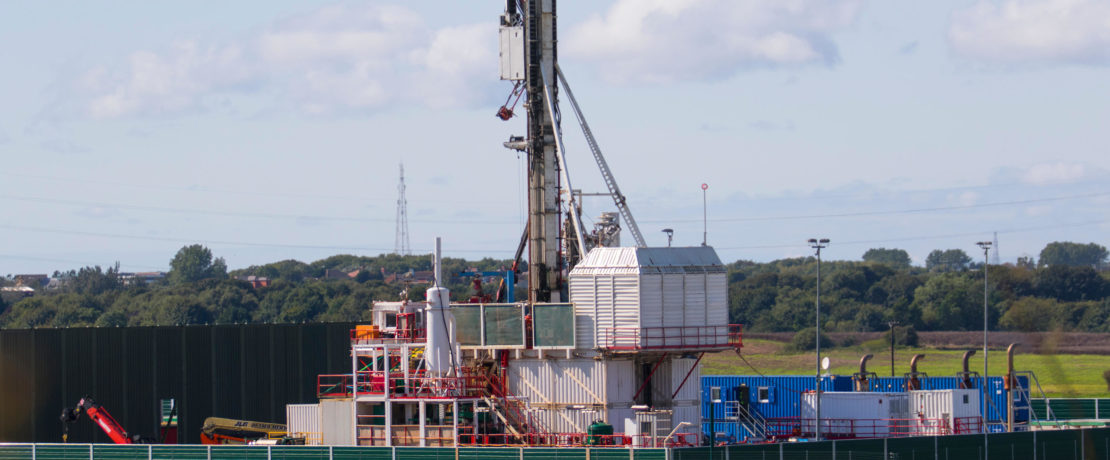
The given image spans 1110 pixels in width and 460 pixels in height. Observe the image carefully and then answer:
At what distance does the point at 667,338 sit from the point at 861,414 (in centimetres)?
1241

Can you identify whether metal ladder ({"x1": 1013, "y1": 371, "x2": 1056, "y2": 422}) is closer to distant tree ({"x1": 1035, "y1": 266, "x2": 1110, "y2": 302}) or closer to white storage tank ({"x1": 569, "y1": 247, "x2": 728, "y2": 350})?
white storage tank ({"x1": 569, "y1": 247, "x2": 728, "y2": 350})

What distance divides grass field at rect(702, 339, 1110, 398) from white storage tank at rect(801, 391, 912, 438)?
6662 centimetres

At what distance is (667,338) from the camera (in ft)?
194

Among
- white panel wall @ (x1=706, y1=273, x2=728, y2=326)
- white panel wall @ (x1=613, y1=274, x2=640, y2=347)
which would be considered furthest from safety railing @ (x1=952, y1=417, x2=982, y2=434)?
white panel wall @ (x1=613, y1=274, x2=640, y2=347)

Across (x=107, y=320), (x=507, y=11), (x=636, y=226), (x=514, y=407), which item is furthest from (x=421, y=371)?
(x=107, y=320)

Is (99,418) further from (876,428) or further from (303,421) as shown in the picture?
(876,428)

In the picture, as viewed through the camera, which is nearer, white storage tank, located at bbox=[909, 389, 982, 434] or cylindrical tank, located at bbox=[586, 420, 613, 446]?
cylindrical tank, located at bbox=[586, 420, 613, 446]

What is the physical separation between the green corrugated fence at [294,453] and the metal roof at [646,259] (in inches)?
296

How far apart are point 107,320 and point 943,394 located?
114 meters

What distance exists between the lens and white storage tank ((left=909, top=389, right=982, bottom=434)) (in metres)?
66.6

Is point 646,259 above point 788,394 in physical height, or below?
above

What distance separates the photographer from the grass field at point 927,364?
139000 millimetres

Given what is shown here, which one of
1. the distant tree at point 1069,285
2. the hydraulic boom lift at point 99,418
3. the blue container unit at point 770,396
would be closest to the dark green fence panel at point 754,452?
the blue container unit at point 770,396

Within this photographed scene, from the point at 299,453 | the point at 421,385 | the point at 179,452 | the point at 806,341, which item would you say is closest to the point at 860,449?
the point at 421,385
